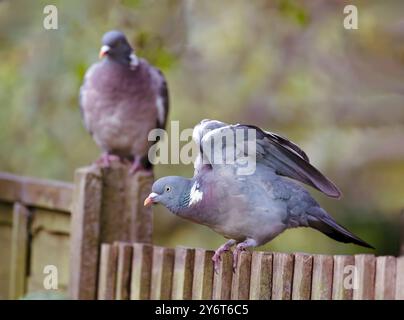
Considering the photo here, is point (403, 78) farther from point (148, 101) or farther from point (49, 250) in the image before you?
point (49, 250)

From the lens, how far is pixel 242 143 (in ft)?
11.6

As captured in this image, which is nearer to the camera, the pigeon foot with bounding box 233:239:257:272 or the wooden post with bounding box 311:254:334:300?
the wooden post with bounding box 311:254:334:300

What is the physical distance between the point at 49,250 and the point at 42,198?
274 mm

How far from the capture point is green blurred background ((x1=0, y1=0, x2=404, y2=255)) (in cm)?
655

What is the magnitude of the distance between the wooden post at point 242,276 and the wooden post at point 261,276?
0.02m

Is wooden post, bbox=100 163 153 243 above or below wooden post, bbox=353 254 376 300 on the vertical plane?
above

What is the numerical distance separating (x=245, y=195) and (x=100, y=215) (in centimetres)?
137

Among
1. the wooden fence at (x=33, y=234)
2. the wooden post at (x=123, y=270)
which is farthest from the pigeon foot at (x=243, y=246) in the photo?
the wooden fence at (x=33, y=234)

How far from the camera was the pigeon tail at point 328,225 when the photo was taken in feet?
12.1

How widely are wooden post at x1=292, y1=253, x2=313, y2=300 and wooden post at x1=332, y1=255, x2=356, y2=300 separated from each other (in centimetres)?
10

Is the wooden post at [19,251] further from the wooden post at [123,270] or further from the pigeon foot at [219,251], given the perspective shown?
the pigeon foot at [219,251]

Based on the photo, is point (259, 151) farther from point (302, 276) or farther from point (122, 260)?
point (122, 260)

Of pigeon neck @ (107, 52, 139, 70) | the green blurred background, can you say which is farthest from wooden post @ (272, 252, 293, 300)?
the green blurred background

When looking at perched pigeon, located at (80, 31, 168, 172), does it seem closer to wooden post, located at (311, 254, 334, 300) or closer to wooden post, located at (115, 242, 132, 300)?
wooden post, located at (115, 242, 132, 300)
